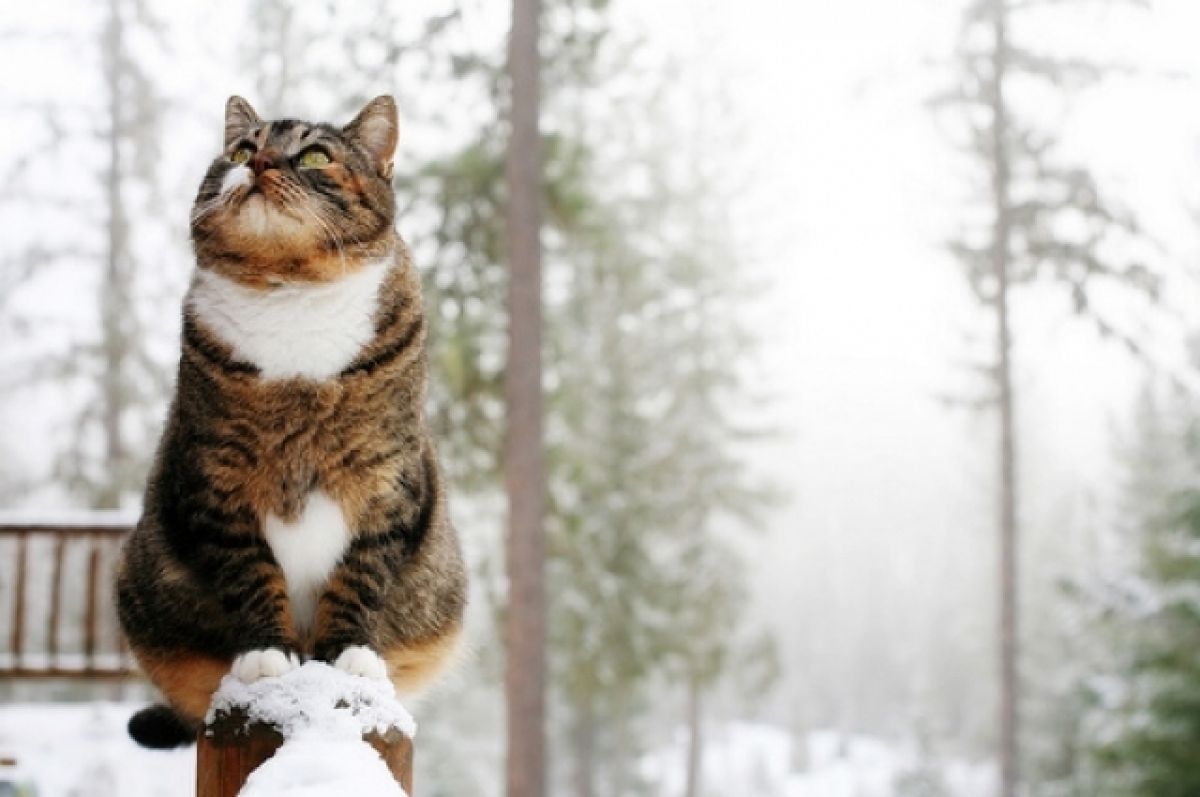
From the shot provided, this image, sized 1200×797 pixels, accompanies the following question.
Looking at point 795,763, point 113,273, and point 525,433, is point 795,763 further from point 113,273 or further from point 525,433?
point 525,433

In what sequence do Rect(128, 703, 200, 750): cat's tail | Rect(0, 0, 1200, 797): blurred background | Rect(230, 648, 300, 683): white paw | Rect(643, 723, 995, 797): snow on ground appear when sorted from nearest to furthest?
Rect(230, 648, 300, 683): white paw, Rect(128, 703, 200, 750): cat's tail, Rect(0, 0, 1200, 797): blurred background, Rect(643, 723, 995, 797): snow on ground

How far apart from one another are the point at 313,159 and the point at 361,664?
913 mm

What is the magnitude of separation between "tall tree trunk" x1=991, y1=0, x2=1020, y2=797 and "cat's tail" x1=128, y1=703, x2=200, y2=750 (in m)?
10.7

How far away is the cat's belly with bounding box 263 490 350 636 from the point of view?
6.96ft

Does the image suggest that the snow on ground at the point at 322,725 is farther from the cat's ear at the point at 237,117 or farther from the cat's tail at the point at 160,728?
the cat's ear at the point at 237,117

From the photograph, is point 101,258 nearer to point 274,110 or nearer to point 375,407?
point 274,110

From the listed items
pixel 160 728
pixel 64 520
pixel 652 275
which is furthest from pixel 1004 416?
pixel 160 728

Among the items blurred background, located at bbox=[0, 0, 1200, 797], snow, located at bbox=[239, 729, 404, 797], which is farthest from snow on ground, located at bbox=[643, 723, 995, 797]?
snow, located at bbox=[239, 729, 404, 797]

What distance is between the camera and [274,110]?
10086 mm

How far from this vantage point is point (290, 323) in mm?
2158

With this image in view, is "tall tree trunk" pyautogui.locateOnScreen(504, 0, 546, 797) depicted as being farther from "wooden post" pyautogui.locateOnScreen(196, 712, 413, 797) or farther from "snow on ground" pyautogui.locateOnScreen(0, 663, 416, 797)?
"wooden post" pyautogui.locateOnScreen(196, 712, 413, 797)

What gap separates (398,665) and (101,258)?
10.5 meters

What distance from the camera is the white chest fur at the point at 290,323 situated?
2.14 meters

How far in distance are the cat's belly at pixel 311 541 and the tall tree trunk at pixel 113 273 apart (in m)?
9.73
